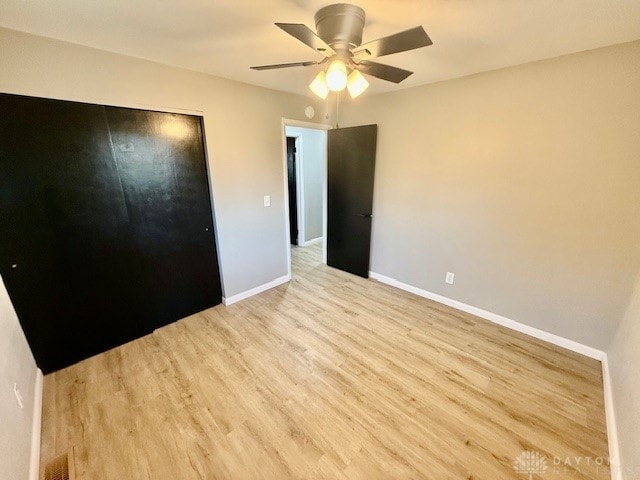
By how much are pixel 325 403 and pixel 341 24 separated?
2212 mm

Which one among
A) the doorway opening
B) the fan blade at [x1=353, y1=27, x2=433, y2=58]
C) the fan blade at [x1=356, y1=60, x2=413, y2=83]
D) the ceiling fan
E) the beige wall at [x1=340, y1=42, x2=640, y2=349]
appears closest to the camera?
the fan blade at [x1=353, y1=27, x2=433, y2=58]

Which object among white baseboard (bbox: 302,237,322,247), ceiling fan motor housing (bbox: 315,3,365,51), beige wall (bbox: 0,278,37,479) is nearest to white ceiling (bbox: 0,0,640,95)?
ceiling fan motor housing (bbox: 315,3,365,51)

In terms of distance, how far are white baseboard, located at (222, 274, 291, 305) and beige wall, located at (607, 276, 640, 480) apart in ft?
9.75

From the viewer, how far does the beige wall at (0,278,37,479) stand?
3.67 ft

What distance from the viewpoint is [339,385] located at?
185 centimetres

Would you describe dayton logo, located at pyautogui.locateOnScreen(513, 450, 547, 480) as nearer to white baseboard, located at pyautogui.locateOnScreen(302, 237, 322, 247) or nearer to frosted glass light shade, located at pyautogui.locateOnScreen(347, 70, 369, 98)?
frosted glass light shade, located at pyautogui.locateOnScreen(347, 70, 369, 98)

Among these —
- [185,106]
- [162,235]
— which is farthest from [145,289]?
[185,106]

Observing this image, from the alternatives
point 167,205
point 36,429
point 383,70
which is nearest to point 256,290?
point 167,205

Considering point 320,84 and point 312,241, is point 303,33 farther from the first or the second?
point 312,241

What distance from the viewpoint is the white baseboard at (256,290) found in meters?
2.90

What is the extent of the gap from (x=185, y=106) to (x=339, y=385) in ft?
8.49

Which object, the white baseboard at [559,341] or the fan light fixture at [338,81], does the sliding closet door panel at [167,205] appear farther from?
the white baseboard at [559,341]

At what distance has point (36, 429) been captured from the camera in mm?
1486

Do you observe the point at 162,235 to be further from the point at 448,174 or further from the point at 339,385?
the point at 448,174
